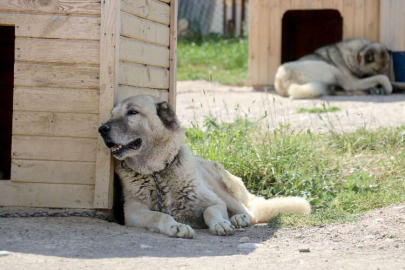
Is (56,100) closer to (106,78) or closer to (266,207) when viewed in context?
(106,78)

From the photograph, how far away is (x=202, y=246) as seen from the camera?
4.49 metres

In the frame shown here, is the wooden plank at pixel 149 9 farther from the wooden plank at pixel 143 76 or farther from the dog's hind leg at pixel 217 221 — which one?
the dog's hind leg at pixel 217 221

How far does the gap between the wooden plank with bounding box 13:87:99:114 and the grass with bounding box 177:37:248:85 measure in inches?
320

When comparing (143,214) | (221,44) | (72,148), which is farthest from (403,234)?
(221,44)

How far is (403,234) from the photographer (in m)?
4.72

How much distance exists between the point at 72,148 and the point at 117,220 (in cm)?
65

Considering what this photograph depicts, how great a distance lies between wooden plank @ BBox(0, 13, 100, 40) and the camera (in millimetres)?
5160

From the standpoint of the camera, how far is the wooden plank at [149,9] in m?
5.48

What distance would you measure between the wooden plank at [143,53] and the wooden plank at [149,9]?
218 millimetres

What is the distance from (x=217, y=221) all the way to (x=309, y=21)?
9.74 meters

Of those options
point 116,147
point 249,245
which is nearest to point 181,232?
point 249,245

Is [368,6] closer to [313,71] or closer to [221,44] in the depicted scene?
[313,71]

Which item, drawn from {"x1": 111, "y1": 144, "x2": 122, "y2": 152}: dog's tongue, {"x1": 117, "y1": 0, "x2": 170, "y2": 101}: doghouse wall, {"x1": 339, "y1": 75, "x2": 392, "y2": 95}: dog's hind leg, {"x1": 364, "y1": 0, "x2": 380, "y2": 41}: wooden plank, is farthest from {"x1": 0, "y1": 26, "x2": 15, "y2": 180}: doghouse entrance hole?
{"x1": 364, "y1": 0, "x2": 380, "y2": 41}: wooden plank

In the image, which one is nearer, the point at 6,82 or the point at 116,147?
the point at 116,147
